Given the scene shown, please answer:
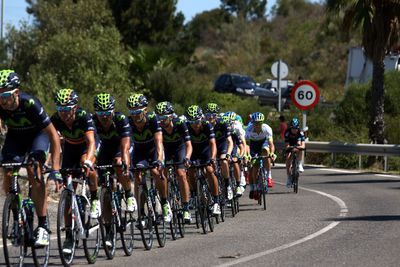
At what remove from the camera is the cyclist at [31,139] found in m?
7.93

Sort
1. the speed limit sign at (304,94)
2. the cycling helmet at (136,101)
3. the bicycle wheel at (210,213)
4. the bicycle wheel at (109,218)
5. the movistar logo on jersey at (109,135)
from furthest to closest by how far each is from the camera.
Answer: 1. the speed limit sign at (304,94)
2. the bicycle wheel at (210,213)
3. the cycling helmet at (136,101)
4. the movistar logo on jersey at (109,135)
5. the bicycle wheel at (109,218)

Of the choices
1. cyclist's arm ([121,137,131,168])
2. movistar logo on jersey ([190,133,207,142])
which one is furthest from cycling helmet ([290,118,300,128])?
cyclist's arm ([121,137,131,168])

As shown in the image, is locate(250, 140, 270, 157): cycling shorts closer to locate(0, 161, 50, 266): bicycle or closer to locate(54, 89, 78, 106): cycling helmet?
locate(54, 89, 78, 106): cycling helmet

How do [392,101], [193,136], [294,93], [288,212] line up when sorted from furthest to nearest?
[392,101], [294,93], [288,212], [193,136]

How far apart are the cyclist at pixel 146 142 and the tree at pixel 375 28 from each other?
599 inches

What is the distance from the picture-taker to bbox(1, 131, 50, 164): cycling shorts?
8.12m

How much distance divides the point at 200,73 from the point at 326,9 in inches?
1882

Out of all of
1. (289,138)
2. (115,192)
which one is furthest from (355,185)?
(115,192)

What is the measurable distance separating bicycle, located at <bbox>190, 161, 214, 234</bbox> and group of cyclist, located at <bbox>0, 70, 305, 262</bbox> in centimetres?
21

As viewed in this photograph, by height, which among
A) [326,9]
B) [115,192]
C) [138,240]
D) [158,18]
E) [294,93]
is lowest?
[138,240]

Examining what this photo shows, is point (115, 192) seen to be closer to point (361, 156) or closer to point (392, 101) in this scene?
point (361, 156)

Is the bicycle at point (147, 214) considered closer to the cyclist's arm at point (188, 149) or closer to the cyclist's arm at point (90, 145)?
the cyclist's arm at point (188, 149)

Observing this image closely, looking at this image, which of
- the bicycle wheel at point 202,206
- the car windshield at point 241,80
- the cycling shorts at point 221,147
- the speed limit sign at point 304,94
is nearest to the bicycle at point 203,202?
the bicycle wheel at point 202,206

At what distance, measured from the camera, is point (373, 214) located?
44.1 feet
